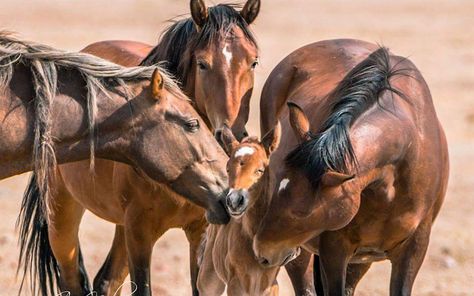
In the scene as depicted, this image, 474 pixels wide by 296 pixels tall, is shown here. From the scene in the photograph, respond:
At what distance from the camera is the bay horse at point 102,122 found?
18.1 feet

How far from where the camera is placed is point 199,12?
7.03 meters

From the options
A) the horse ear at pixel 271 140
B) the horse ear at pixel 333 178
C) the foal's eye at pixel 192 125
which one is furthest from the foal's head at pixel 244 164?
the horse ear at pixel 333 178

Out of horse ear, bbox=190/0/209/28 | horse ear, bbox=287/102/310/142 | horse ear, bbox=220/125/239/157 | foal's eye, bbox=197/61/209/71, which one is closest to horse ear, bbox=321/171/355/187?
horse ear, bbox=287/102/310/142

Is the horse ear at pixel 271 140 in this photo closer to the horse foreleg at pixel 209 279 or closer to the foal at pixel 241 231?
the foal at pixel 241 231

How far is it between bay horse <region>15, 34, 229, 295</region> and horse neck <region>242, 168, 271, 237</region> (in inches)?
8.1

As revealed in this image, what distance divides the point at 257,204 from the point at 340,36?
49.7ft

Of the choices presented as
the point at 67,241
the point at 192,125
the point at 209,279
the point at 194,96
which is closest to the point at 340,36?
the point at 67,241

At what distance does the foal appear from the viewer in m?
5.81

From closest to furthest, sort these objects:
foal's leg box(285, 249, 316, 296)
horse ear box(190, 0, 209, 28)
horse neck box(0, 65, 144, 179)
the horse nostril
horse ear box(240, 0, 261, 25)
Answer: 1. horse neck box(0, 65, 144, 179)
2. the horse nostril
3. horse ear box(190, 0, 209, 28)
4. horse ear box(240, 0, 261, 25)
5. foal's leg box(285, 249, 316, 296)

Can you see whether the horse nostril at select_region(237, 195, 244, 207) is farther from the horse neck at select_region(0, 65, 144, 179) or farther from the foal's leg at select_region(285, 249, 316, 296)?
the foal's leg at select_region(285, 249, 316, 296)

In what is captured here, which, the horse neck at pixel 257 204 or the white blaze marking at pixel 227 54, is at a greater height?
the white blaze marking at pixel 227 54

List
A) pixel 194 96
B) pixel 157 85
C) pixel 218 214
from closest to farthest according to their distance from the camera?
pixel 157 85 < pixel 218 214 < pixel 194 96

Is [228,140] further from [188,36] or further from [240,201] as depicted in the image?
[188,36]

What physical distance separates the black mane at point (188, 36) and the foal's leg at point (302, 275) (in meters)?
1.32
